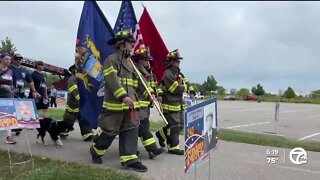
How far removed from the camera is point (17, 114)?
7109 millimetres

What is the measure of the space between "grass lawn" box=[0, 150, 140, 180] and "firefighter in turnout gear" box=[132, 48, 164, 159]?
1189mm

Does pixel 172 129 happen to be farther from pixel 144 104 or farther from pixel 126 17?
pixel 126 17

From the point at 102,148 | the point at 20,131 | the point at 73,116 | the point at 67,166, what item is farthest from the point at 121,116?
the point at 20,131

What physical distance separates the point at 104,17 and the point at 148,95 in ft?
5.32

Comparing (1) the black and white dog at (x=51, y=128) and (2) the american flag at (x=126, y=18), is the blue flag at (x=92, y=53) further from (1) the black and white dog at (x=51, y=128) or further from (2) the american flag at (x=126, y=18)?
(1) the black and white dog at (x=51, y=128)

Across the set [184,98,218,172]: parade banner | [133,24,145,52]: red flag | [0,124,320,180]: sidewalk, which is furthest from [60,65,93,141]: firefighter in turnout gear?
[184,98,218,172]: parade banner

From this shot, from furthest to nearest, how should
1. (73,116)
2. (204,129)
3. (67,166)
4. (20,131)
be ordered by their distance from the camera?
(20,131) → (73,116) → (67,166) → (204,129)

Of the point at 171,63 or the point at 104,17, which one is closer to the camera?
the point at 104,17

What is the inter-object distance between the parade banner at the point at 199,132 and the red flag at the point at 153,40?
3398 mm

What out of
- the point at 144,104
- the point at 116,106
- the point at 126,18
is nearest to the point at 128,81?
the point at 116,106

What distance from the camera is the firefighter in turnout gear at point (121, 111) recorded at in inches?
266

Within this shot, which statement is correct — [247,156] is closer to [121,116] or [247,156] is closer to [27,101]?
[121,116]

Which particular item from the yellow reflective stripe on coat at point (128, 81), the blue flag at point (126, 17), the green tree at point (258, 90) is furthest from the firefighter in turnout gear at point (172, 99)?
the green tree at point (258, 90)

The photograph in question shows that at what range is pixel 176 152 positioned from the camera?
818 centimetres
